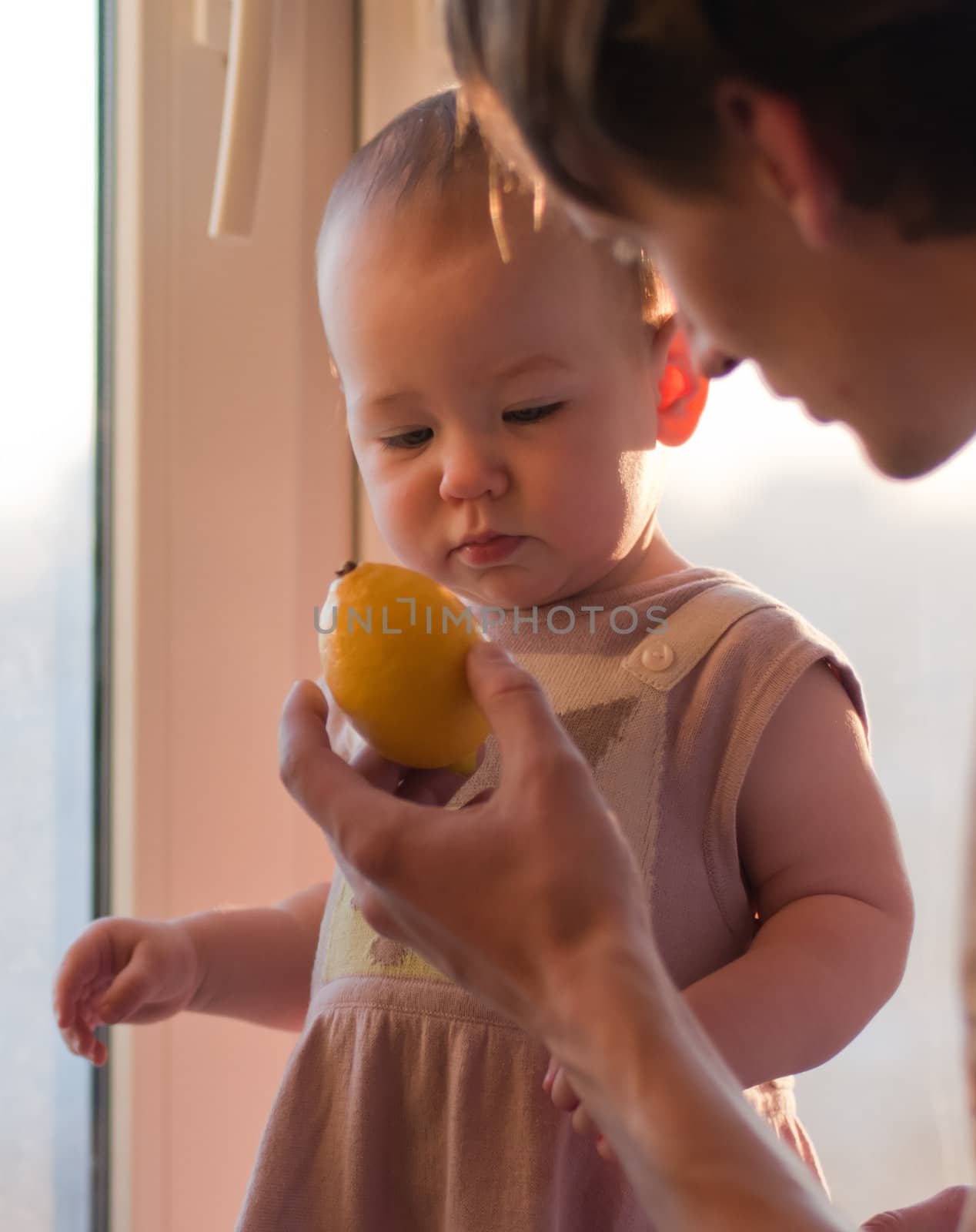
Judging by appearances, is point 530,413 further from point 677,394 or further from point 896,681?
point 896,681

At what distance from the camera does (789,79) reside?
1.53 feet

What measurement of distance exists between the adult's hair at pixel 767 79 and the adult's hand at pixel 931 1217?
560 mm

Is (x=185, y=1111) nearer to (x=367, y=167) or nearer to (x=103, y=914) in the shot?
(x=103, y=914)

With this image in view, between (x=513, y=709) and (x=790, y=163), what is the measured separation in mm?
286

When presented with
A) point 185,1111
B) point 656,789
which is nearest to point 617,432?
point 656,789

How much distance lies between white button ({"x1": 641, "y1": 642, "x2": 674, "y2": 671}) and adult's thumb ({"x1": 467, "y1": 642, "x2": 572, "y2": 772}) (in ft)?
0.60

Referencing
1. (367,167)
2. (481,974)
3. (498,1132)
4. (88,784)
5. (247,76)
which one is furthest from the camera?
(88,784)

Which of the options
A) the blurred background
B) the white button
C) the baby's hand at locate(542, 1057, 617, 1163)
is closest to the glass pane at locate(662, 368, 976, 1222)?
the blurred background

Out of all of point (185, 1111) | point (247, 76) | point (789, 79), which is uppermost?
point (247, 76)

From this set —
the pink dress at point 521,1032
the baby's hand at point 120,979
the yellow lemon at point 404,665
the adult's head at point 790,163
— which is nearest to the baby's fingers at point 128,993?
the baby's hand at point 120,979

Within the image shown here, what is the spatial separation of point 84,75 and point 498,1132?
0.93 m

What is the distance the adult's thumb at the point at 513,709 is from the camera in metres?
0.62

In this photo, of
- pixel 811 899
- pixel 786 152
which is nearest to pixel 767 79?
pixel 786 152

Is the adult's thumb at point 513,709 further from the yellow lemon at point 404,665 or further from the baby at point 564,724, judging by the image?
the baby at point 564,724
